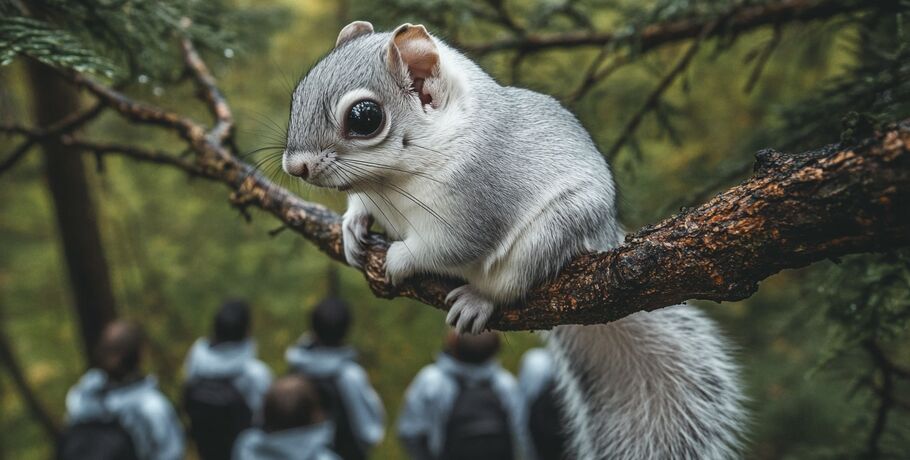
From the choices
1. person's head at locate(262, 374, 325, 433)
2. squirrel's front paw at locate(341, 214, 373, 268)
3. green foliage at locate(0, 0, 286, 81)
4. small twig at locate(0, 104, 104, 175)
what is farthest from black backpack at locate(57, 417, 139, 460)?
squirrel's front paw at locate(341, 214, 373, 268)

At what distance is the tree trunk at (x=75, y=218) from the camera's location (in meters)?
4.06

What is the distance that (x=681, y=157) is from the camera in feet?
18.5

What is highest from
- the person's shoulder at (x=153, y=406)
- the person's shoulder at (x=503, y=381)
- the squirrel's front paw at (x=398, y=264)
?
the squirrel's front paw at (x=398, y=264)

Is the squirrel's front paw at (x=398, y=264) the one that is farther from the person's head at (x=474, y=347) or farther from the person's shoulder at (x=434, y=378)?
the person's shoulder at (x=434, y=378)

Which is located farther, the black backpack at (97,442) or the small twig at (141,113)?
the black backpack at (97,442)

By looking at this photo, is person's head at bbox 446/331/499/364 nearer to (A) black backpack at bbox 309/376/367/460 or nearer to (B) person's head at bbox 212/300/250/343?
(A) black backpack at bbox 309/376/367/460

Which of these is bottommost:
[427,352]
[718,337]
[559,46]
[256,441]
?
[427,352]

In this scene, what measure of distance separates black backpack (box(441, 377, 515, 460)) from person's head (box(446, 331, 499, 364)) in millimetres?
172

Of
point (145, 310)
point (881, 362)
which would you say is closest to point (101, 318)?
point (145, 310)

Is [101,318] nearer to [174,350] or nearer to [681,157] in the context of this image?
[174,350]

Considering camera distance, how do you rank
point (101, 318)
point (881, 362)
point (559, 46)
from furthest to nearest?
point (101, 318)
point (559, 46)
point (881, 362)

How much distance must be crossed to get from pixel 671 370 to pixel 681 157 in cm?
424

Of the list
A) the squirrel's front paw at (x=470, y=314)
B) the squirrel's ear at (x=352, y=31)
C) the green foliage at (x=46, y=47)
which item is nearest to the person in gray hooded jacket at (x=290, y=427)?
the squirrel's front paw at (x=470, y=314)

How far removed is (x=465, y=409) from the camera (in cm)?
368
